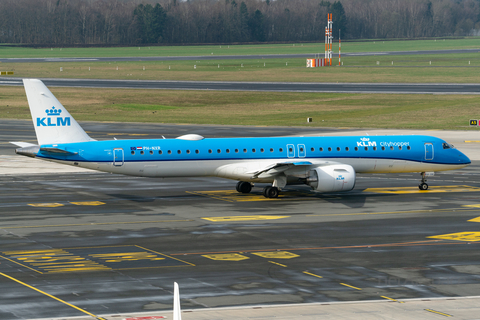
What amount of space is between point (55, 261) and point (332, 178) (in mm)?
20075

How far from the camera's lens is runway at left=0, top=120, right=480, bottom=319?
24.0 metres

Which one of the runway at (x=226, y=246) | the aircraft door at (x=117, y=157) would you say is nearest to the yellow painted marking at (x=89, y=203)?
the runway at (x=226, y=246)

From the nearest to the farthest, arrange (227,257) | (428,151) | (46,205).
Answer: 1. (227,257)
2. (46,205)
3. (428,151)

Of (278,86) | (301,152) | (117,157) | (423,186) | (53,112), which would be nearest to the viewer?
(117,157)

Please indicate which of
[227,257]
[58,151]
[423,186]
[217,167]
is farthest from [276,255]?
[423,186]

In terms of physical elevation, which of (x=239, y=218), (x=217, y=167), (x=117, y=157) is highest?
(x=117, y=157)

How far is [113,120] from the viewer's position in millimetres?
94812

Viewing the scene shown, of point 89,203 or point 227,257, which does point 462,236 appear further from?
point 89,203

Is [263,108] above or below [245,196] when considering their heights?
above

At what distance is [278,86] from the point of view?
431 ft

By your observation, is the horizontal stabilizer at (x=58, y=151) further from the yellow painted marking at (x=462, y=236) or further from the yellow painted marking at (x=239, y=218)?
the yellow painted marking at (x=462, y=236)

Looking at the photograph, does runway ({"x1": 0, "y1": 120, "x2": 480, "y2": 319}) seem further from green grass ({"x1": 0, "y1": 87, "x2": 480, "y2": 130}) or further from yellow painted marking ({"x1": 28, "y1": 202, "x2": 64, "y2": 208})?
green grass ({"x1": 0, "y1": 87, "x2": 480, "y2": 130})

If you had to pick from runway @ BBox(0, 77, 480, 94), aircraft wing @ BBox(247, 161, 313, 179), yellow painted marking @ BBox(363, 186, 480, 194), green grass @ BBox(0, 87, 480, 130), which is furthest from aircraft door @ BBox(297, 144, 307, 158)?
runway @ BBox(0, 77, 480, 94)

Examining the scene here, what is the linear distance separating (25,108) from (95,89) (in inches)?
898
